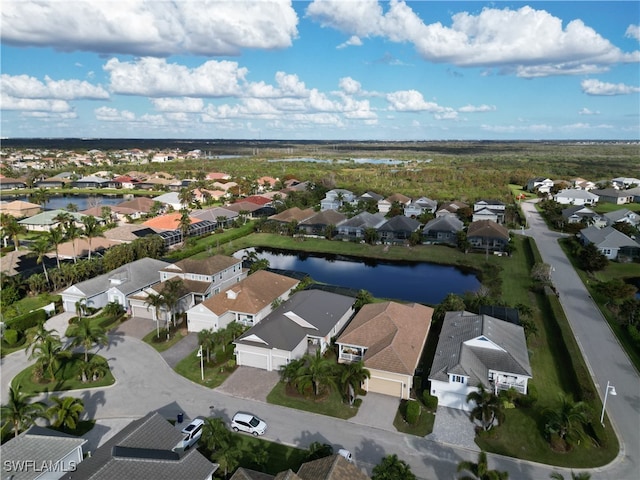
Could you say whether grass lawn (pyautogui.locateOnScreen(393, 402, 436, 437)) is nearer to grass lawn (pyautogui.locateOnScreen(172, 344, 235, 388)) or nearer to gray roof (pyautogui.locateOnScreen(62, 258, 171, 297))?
grass lawn (pyautogui.locateOnScreen(172, 344, 235, 388))

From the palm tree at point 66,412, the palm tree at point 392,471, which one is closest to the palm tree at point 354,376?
the palm tree at point 392,471

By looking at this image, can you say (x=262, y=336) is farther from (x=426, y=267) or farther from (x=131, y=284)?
(x=426, y=267)

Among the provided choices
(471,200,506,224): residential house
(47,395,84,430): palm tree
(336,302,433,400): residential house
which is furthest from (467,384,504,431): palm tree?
(471,200,506,224): residential house

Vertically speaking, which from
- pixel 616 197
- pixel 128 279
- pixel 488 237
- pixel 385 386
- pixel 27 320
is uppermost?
pixel 616 197

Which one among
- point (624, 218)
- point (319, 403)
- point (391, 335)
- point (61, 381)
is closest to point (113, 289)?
point (61, 381)

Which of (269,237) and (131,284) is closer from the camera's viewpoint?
(131,284)

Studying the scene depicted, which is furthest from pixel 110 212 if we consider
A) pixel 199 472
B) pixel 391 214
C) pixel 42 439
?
pixel 199 472

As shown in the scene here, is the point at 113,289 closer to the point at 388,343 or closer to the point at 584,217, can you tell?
the point at 388,343
